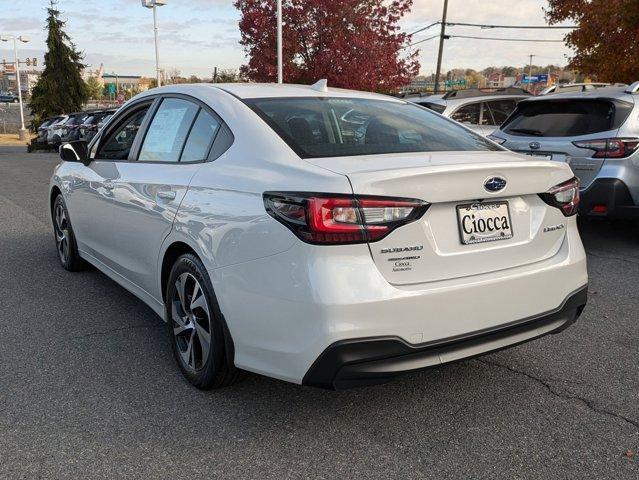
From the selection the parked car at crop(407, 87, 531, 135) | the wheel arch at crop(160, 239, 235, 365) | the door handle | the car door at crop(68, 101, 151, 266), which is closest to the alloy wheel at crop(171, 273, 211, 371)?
the wheel arch at crop(160, 239, 235, 365)

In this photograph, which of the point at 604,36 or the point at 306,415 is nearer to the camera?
the point at 306,415

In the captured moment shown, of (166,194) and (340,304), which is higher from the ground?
(166,194)

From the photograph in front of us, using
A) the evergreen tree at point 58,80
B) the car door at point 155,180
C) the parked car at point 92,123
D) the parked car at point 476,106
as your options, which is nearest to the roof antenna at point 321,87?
the car door at point 155,180

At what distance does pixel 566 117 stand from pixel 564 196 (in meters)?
3.74

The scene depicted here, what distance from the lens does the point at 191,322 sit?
10.9 ft

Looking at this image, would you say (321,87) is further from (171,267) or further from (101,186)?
(101,186)

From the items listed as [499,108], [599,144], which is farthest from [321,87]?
[499,108]

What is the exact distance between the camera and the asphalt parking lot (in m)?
2.63

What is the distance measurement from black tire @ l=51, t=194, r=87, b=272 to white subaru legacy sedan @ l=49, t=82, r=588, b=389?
1.98m

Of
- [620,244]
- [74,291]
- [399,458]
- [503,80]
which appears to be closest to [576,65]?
[620,244]

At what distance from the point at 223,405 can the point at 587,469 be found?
169 centimetres

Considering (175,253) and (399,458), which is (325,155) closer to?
(175,253)

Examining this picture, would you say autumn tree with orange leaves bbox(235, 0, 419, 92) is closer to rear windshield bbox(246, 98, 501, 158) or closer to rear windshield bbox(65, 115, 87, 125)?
rear windshield bbox(65, 115, 87, 125)

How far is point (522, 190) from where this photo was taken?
2.88 meters
